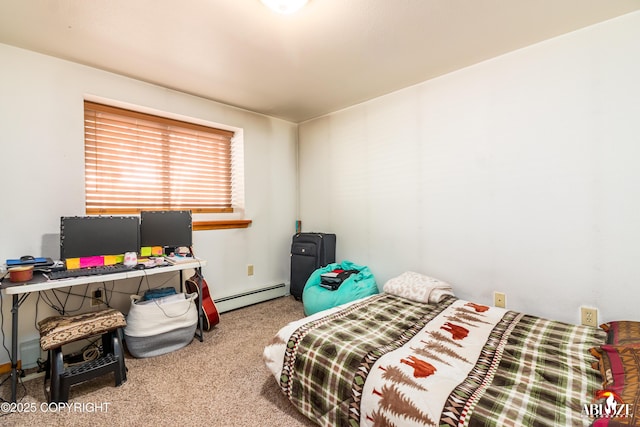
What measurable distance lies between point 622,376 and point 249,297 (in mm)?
3025

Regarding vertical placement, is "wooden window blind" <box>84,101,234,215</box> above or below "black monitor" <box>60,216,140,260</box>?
above

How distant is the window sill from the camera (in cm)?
292

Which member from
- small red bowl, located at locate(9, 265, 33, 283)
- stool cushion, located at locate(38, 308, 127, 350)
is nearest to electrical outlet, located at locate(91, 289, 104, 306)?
stool cushion, located at locate(38, 308, 127, 350)

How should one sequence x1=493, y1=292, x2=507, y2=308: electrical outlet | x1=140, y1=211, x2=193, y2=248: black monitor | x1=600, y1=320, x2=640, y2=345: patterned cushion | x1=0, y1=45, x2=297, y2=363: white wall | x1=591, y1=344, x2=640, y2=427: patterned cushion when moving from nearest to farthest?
x1=591, y1=344, x2=640, y2=427: patterned cushion
x1=600, y1=320, x2=640, y2=345: patterned cushion
x1=0, y1=45, x2=297, y2=363: white wall
x1=493, y1=292, x2=507, y2=308: electrical outlet
x1=140, y1=211, x2=193, y2=248: black monitor

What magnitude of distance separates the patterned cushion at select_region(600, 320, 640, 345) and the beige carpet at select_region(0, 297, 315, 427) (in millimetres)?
1653

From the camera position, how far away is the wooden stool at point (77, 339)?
164 cm

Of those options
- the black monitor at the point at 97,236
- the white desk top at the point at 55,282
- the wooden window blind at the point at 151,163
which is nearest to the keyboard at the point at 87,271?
the white desk top at the point at 55,282

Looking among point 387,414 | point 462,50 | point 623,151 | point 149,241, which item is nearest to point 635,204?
point 623,151

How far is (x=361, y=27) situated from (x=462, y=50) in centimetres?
87

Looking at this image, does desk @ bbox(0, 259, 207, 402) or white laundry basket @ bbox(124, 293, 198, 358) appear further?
white laundry basket @ bbox(124, 293, 198, 358)

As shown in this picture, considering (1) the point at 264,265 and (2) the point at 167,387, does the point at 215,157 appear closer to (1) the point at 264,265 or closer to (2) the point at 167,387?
(1) the point at 264,265

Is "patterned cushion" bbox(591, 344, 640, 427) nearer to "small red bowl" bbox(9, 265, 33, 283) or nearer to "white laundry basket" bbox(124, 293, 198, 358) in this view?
"white laundry basket" bbox(124, 293, 198, 358)

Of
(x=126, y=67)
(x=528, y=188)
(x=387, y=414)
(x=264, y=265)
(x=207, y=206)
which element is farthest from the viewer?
(x=264, y=265)

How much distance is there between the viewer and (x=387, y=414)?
1192mm
